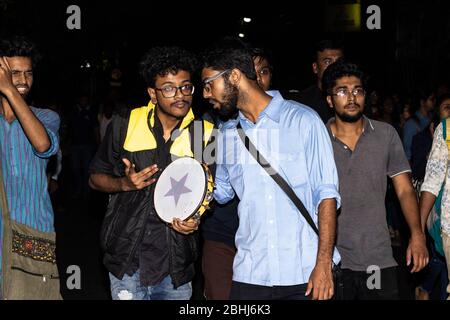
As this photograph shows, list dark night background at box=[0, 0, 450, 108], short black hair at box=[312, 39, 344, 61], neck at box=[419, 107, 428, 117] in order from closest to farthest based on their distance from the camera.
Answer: short black hair at box=[312, 39, 344, 61] < neck at box=[419, 107, 428, 117] < dark night background at box=[0, 0, 450, 108]

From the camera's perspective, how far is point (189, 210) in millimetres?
4738

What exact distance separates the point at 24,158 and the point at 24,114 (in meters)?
0.28

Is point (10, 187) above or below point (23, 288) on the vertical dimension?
above

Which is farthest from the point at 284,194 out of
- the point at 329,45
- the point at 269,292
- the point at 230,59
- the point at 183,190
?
the point at 329,45

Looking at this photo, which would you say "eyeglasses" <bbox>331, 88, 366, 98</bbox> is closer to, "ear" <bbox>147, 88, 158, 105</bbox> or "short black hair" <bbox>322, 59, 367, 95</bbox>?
"short black hair" <bbox>322, 59, 367, 95</bbox>

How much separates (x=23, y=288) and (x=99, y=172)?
3.29 feet

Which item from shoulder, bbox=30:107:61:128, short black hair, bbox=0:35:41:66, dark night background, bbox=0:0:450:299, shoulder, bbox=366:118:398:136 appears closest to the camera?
short black hair, bbox=0:35:41:66

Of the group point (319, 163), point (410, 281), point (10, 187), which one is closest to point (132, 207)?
point (10, 187)

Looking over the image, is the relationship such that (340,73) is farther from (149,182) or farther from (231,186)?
(149,182)

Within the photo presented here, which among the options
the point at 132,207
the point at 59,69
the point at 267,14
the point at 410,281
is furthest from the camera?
the point at 267,14

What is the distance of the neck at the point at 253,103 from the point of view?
4.63m

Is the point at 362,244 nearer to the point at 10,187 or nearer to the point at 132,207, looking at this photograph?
the point at 132,207

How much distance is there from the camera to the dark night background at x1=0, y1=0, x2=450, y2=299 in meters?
13.4

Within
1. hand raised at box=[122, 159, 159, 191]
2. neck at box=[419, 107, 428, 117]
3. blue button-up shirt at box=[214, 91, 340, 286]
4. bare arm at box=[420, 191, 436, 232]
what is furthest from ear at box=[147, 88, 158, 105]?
neck at box=[419, 107, 428, 117]
